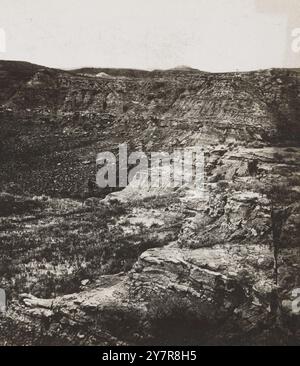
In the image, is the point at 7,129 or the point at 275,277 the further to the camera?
the point at 7,129

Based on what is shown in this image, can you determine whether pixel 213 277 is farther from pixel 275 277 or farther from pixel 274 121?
pixel 274 121

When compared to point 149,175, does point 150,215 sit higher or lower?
lower

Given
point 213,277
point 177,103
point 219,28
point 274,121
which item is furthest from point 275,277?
point 219,28
